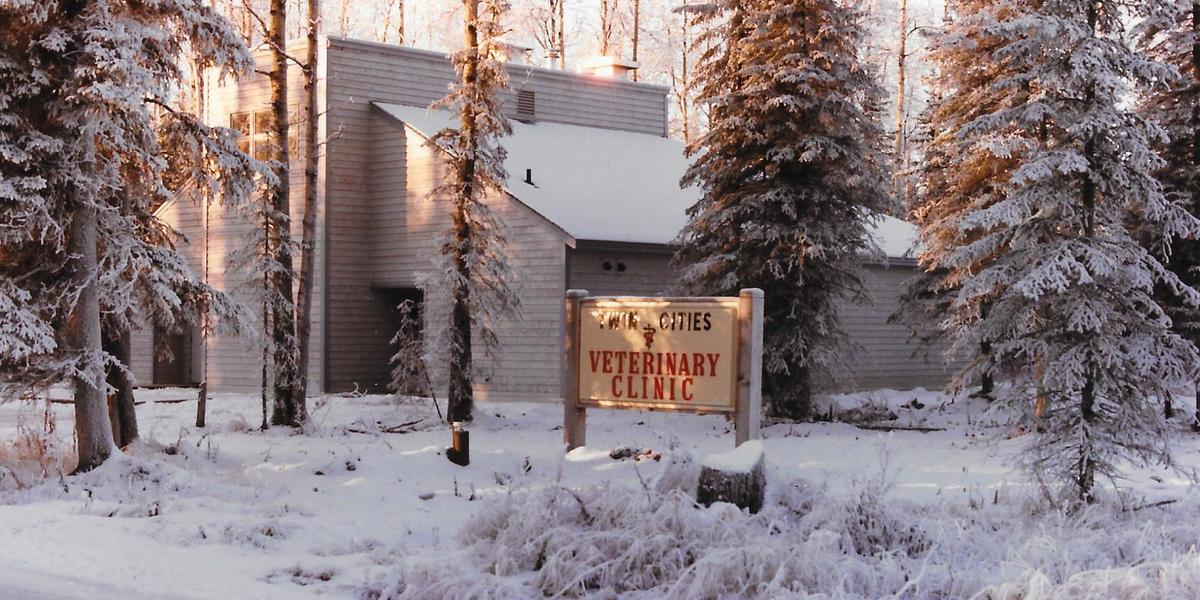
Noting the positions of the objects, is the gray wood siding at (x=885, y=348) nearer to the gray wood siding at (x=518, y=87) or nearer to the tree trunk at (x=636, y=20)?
the gray wood siding at (x=518, y=87)

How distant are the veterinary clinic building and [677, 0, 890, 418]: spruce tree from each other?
119 inches

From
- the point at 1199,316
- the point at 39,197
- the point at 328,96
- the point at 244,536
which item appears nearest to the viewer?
the point at 244,536

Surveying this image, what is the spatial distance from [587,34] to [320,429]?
118 feet

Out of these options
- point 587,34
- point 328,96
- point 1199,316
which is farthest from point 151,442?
point 587,34

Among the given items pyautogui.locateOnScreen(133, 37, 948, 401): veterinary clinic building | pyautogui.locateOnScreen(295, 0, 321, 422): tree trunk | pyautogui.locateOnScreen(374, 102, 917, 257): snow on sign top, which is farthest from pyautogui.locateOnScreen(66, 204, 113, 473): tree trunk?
pyautogui.locateOnScreen(374, 102, 917, 257): snow on sign top

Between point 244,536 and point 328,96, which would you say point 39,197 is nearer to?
point 244,536

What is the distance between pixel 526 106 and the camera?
28.6 m

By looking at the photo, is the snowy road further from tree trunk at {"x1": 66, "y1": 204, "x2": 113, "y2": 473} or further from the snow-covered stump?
tree trunk at {"x1": 66, "y1": 204, "x2": 113, "y2": 473}

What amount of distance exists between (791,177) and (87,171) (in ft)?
34.5

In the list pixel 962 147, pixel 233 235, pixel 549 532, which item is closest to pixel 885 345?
pixel 962 147

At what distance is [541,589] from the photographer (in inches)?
299

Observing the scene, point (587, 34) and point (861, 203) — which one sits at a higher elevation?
point (587, 34)

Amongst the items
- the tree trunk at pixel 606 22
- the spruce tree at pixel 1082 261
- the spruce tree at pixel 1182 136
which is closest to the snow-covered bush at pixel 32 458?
the spruce tree at pixel 1082 261

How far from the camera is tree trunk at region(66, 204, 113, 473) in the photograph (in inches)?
460
